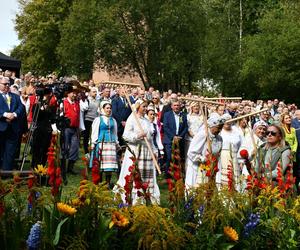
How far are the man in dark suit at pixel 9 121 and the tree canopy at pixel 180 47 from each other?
2839cm

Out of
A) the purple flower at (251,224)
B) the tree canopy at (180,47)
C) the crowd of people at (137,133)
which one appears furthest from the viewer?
the tree canopy at (180,47)

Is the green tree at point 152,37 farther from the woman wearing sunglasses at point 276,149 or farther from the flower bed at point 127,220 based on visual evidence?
the flower bed at point 127,220

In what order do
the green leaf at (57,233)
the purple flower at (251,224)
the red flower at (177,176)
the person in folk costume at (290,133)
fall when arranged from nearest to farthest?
the green leaf at (57,233)
the purple flower at (251,224)
the red flower at (177,176)
the person in folk costume at (290,133)

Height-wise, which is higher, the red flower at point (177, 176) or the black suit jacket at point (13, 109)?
the black suit jacket at point (13, 109)

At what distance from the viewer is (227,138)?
1183 centimetres

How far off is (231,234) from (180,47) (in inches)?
1462

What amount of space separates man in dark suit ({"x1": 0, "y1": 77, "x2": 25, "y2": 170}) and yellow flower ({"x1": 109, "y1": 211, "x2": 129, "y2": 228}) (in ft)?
26.7

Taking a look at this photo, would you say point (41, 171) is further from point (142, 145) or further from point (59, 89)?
point (59, 89)

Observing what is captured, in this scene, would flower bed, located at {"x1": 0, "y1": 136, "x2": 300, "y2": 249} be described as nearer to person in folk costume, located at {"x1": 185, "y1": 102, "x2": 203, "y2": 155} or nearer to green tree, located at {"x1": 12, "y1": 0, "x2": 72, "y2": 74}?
person in folk costume, located at {"x1": 185, "y1": 102, "x2": 203, "y2": 155}

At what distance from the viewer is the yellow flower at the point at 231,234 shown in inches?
196

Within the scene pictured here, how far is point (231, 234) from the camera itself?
4969 millimetres

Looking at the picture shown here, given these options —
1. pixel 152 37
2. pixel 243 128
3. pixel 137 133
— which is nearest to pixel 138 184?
pixel 137 133

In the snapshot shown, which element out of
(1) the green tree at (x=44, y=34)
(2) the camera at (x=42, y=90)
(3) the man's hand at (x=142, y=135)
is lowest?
(3) the man's hand at (x=142, y=135)

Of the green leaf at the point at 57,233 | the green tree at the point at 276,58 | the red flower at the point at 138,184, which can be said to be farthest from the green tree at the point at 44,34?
the green leaf at the point at 57,233
